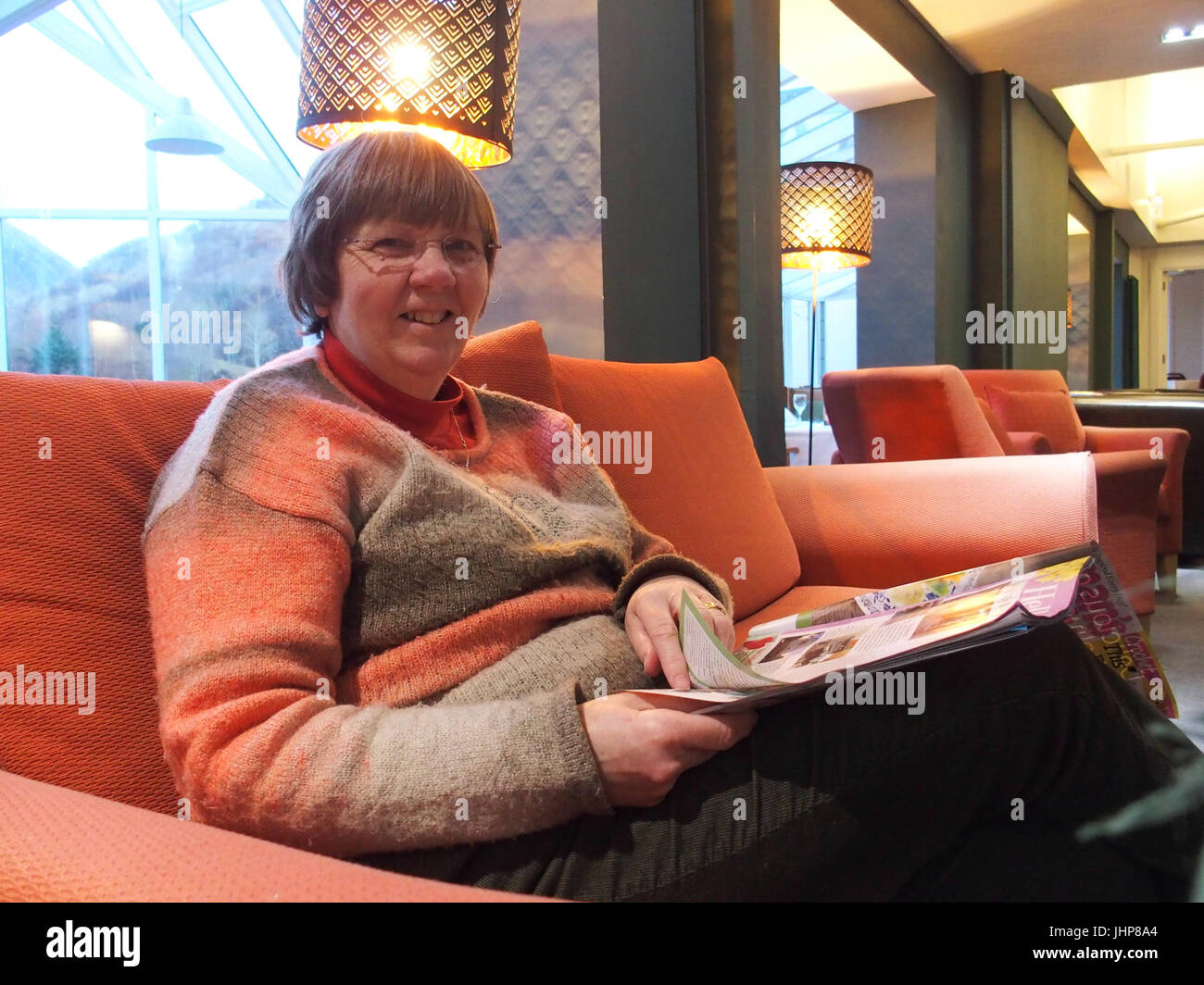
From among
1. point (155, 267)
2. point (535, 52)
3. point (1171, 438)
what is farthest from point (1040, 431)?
point (155, 267)

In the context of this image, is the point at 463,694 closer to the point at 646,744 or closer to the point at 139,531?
the point at 646,744

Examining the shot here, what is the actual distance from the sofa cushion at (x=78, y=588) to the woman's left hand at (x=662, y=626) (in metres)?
0.45

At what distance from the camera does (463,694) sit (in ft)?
2.91

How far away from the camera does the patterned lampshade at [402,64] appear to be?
1633 millimetres

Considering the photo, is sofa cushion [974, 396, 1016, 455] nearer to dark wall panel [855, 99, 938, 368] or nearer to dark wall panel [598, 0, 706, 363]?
dark wall panel [598, 0, 706, 363]

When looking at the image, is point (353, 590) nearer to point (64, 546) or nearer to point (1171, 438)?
point (64, 546)

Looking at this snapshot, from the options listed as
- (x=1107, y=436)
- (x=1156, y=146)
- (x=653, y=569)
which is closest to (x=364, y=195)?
(x=653, y=569)

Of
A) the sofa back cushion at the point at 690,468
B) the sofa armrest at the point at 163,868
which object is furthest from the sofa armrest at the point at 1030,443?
the sofa armrest at the point at 163,868

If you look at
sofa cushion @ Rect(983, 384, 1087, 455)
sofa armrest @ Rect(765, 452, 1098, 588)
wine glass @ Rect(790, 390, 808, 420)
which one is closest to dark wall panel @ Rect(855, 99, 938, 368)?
wine glass @ Rect(790, 390, 808, 420)

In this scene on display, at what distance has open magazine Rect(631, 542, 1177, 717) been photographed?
686 millimetres

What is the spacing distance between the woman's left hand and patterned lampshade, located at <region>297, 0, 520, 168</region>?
95cm

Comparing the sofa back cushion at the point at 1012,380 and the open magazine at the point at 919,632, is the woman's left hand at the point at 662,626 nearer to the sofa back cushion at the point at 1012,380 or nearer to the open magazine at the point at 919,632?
the open magazine at the point at 919,632

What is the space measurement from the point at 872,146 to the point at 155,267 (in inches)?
148

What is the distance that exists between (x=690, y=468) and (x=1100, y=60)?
5622 mm
